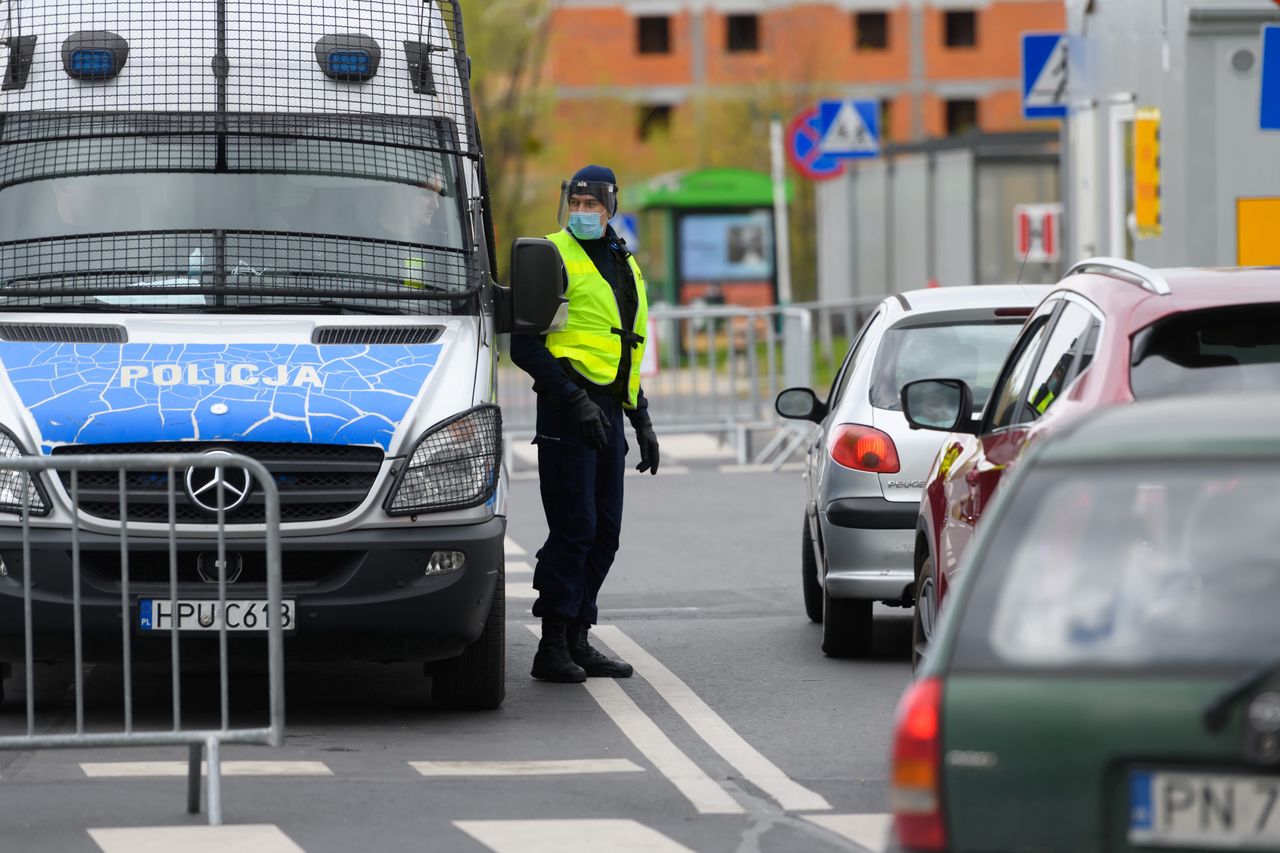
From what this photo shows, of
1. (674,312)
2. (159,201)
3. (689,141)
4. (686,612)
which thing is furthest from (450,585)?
(689,141)

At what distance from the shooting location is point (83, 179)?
9.32 m

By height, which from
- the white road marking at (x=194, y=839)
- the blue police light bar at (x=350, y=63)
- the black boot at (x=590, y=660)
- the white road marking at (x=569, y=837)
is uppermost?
the blue police light bar at (x=350, y=63)

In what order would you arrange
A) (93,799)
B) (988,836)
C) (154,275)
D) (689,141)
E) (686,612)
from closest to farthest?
(988,836), (93,799), (154,275), (686,612), (689,141)

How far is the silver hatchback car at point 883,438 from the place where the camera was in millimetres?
9656

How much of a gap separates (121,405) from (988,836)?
15.3 ft

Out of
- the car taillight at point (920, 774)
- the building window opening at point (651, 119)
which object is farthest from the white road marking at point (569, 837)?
the building window opening at point (651, 119)

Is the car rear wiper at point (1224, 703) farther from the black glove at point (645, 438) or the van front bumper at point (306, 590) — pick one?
the black glove at point (645, 438)

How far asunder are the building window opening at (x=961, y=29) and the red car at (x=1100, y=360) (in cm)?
7239

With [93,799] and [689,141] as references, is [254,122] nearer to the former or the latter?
[93,799]

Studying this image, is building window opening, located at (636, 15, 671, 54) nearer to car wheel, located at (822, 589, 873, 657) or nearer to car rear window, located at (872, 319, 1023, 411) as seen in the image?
A: car rear window, located at (872, 319, 1023, 411)

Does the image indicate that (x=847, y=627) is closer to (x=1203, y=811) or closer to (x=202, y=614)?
(x=202, y=614)

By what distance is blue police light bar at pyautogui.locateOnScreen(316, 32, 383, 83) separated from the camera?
959cm

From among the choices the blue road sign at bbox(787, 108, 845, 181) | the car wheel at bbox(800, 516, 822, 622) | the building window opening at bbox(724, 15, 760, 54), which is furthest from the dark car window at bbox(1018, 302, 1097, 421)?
the building window opening at bbox(724, 15, 760, 54)

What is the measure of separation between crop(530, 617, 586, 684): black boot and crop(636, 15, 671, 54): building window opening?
69670 mm
